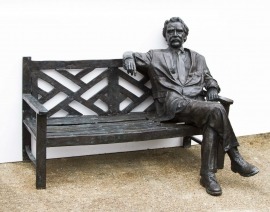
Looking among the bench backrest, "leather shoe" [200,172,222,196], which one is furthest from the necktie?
"leather shoe" [200,172,222,196]

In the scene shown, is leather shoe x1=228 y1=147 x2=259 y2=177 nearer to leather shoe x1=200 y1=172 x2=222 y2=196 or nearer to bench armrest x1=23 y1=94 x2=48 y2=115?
leather shoe x1=200 y1=172 x2=222 y2=196

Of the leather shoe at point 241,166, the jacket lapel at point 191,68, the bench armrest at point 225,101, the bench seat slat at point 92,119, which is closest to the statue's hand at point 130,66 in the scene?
the bench seat slat at point 92,119

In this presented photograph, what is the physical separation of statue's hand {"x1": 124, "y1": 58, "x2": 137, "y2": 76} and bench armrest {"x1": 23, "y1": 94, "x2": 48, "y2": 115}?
37.9 inches

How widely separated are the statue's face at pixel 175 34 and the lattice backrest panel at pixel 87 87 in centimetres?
47

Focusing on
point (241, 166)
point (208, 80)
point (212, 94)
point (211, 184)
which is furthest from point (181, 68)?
point (211, 184)

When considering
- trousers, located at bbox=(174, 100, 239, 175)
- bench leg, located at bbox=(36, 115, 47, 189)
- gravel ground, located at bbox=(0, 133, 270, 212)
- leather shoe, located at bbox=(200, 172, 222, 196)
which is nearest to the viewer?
gravel ground, located at bbox=(0, 133, 270, 212)

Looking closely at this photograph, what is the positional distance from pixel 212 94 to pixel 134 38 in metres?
1.02

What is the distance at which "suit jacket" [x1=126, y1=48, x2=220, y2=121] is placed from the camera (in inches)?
233

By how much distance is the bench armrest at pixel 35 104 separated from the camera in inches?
197

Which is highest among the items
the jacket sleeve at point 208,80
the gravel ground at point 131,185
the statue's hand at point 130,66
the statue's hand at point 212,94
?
the statue's hand at point 130,66

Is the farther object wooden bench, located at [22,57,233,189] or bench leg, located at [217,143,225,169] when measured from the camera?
bench leg, located at [217,143,225,169]

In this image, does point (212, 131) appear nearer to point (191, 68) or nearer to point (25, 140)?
point (191, 68)

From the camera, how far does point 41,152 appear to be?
16.8 feet

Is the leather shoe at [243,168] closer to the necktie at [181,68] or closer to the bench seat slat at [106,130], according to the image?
the bench seat slat at [106,130]
